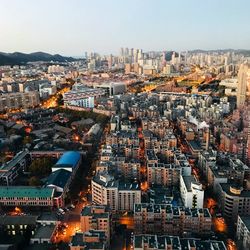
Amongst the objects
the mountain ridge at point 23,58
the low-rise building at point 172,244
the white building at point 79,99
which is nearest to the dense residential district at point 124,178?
the low-rise building at point 172,244

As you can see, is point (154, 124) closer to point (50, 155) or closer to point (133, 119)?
point (133, 119)

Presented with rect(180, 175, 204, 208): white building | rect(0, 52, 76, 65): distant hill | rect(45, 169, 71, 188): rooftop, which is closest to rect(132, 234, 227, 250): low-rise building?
rect(180, 175, 204, 208): white building

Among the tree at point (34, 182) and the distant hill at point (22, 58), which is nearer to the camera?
the tree at point (34, 182)

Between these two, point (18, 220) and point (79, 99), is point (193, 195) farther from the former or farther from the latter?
point (79, 99)

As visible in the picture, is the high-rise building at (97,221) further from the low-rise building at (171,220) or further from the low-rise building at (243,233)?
the low-rise building at (243,233)

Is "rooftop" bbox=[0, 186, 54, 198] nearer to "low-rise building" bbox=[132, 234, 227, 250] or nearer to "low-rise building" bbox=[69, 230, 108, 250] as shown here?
"low-rise building" bbox=[69, 230, 108, 250]

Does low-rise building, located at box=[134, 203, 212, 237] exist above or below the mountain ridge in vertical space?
below

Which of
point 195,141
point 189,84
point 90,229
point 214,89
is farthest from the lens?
point 189,84

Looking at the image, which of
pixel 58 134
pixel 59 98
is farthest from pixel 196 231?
pixel 59 98
